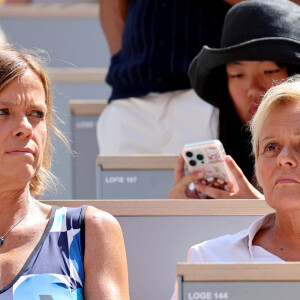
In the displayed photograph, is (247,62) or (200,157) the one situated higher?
(247,62)

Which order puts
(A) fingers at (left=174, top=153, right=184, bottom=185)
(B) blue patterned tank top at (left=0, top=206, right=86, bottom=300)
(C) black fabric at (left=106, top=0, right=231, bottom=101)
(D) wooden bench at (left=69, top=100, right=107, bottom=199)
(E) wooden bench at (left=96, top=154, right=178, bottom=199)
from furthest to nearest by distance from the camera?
(D) wooden bench at (left=69, top=100, right=107, bottom=199)
(C) black fabric at (left=106, top=0, right=231, bottom=101)
(E) wooden bench at (left=96, top=154, right=178, bottom=199)
(A) fingers at (left=174, top=153, right=184, bottom=185)
(B) blue patterned tank top at (left=0, top=206, right=86, bottom=300)

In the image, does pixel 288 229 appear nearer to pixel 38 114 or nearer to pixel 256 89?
pixel 38 114

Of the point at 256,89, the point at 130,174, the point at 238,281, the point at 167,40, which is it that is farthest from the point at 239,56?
the point at 238,281

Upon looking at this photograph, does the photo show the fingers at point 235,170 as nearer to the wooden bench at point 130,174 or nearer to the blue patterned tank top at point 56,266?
the wooden bench at point 130,174

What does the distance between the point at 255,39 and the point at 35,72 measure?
1.17 metres

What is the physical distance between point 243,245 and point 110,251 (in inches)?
17.3

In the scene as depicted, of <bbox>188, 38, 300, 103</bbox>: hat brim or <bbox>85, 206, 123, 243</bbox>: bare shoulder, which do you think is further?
<bbox>188, 38, 300, 103</bbox>: hat brim

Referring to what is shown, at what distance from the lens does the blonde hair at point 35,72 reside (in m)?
3.48

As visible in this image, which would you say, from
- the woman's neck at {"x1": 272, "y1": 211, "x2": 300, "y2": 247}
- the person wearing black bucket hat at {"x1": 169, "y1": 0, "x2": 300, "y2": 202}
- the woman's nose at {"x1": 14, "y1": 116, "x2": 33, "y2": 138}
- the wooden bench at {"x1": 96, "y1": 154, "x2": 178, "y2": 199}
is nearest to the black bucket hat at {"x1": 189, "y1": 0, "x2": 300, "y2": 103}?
the person wearing black bucket hat at {"x1": 169, "y1": 0, "x2": 300, "y2": 202}

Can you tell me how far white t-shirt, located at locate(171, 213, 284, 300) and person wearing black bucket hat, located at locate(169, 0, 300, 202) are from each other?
0.86 meters

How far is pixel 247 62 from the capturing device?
14.4ft

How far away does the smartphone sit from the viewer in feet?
12.9

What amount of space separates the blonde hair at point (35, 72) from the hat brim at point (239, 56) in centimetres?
95

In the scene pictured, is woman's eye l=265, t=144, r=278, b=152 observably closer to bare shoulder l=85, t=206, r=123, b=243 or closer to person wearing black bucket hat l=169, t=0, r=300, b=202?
bare shoulder l=85, t=206, r=123, b=243
